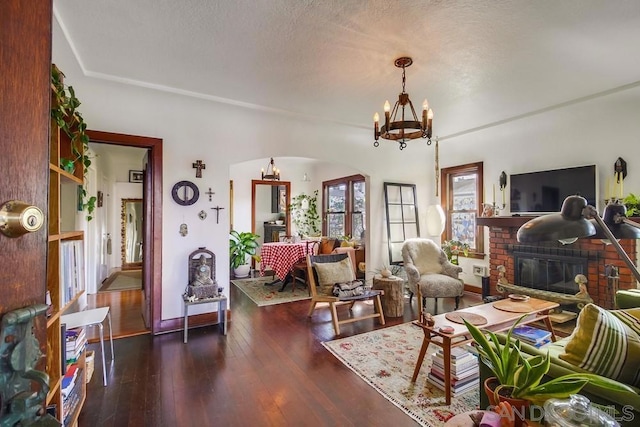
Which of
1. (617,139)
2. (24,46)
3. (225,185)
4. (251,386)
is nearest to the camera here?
(24,46)

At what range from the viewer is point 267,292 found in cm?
530

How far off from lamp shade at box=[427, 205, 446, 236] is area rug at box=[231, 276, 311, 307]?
94.6 inches

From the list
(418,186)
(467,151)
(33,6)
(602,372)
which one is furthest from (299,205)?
(33,6)

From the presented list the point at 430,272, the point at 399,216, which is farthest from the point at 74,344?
the point at 399,216

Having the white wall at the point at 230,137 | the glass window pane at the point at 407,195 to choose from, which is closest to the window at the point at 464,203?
the white wall at the point at 230,137

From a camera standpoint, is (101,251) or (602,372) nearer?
(602,372)

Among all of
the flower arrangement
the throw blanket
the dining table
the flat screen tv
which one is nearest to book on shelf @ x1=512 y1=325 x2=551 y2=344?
the throw blanket

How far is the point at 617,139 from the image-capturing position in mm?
3613

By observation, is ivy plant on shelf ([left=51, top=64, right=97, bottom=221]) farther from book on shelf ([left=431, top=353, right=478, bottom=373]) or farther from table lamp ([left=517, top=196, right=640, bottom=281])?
book on shelf ([left=431, top=353, right=478, bottom=373])

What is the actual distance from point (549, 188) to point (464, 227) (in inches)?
60.8

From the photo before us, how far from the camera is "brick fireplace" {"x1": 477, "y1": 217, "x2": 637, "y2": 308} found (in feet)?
11.4

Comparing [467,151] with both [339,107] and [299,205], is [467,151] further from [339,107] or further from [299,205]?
[299,205]

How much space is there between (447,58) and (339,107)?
150 cm

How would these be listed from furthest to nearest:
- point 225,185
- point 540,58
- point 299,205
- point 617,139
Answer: point 299,205
point 225,185
point 617,139
point 540,58
